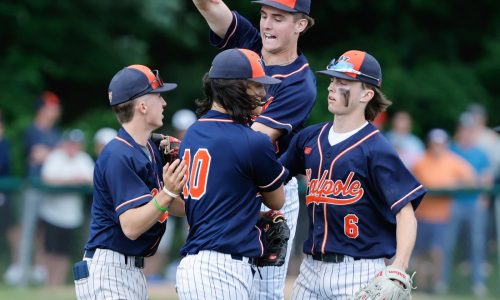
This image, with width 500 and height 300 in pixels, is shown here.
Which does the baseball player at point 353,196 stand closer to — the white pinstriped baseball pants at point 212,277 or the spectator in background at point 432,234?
the white pinstriped baseball pants at point 212,277

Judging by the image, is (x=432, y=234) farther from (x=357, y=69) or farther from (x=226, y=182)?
(x=226, y=182)

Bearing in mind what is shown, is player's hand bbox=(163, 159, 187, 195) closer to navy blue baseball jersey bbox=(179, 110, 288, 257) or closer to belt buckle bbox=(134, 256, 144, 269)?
navy blue baseball jersey bbox=(179, 110, 288, 257)

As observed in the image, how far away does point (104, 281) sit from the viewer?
5.73 meters

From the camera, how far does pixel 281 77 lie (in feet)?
20.4

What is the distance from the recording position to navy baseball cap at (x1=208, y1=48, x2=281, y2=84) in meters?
5.38

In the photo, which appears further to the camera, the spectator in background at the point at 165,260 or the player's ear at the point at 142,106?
the spectator in background at the point at 165,260

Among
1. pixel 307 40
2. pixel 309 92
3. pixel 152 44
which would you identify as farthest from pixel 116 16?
pixel 309 92

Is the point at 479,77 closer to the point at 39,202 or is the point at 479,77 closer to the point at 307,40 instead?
the point at 307,40

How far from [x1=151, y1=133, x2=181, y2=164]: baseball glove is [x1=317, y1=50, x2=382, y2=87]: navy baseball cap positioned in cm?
96

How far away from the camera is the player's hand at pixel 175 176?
5.35 m

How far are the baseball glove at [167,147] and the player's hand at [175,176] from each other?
23.7 inches

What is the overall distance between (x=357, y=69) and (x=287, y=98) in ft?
1.73

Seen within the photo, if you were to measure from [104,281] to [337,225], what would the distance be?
1.30 m

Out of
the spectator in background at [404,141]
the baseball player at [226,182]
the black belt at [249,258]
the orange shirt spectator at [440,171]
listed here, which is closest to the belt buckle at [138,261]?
the baseball player at [226,182]
